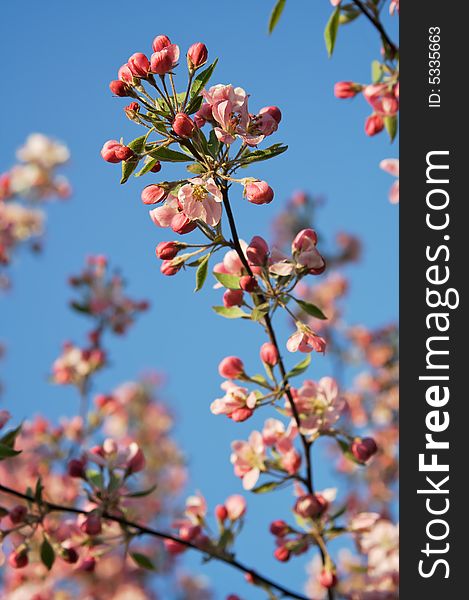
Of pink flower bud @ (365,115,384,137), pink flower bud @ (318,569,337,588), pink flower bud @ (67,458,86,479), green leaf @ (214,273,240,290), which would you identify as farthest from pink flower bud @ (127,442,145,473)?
pink flower bud @ (365,115,384,137)

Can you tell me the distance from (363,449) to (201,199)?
0.97 metres

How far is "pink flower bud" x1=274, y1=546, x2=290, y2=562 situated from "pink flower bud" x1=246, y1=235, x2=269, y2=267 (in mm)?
922

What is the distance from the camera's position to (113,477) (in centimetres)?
233

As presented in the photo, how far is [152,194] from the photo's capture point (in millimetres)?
1662

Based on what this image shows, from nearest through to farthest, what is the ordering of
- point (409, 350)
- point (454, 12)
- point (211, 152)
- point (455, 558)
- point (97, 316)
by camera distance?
point (211, 152) < point (455, 558) < point (409, 350) < point (454, 12) < point (97, 316)

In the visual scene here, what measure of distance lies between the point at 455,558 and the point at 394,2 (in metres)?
1.67

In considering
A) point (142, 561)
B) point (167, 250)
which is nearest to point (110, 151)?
point (167, 250)

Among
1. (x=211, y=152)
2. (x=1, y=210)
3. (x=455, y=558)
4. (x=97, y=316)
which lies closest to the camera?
(x=211, y=152)

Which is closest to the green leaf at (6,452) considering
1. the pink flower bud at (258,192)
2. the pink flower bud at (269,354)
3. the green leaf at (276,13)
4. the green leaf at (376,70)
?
the pink flower bud at (269,354)

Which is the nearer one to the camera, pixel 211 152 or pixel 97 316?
pixel 211 152

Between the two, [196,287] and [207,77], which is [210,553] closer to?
[196,287]

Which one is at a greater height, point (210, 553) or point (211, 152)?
point (211, 152)

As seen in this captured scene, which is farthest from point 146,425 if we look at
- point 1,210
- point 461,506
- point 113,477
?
point 461,506

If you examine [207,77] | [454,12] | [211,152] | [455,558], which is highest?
[454,12]
